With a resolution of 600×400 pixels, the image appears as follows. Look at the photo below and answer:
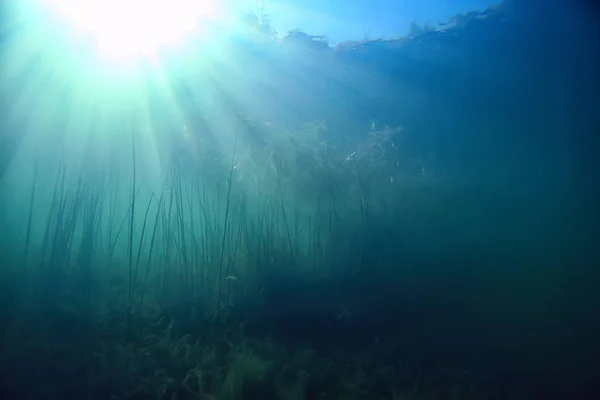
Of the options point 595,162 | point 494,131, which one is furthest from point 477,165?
point 595,162

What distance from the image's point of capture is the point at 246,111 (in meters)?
3.74

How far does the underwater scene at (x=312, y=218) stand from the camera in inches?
89.4

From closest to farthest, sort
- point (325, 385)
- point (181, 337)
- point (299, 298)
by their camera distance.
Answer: point (325, 385)
point (181, 337)
point (299, 298)

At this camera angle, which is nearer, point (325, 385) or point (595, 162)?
point (325, 385)

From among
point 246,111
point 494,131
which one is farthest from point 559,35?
point 246,111

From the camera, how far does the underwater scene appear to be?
7.45ft

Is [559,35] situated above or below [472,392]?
above

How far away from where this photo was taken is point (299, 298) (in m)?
2.80

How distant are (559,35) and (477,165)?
1.35 m

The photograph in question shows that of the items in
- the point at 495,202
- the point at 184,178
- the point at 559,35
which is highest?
the point at 559,35

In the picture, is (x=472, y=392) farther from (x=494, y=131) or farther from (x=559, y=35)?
(x=559, y=35)

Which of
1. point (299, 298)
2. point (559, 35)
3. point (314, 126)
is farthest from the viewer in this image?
point (314, 126)

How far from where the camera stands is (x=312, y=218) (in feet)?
11.9

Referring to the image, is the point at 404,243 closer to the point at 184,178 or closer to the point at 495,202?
the point at 495,202
